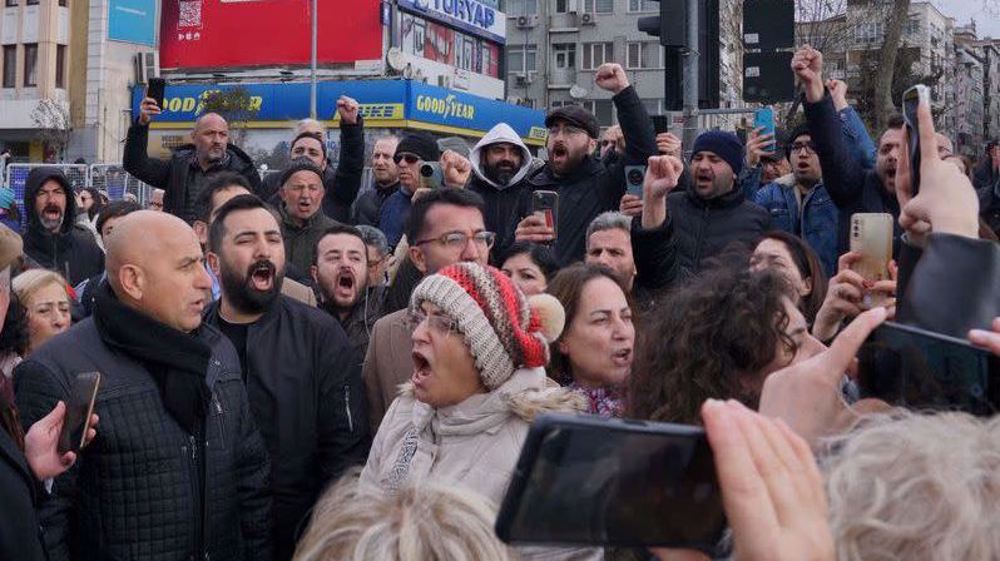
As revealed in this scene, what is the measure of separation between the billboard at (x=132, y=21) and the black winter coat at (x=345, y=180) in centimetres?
4260

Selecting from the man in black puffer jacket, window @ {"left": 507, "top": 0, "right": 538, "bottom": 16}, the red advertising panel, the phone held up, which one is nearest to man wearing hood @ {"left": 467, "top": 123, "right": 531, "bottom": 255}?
the man in black puffer jacket

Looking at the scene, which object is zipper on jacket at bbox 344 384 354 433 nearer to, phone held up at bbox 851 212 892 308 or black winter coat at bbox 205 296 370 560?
black winter coat at bbox 205 296 370 560

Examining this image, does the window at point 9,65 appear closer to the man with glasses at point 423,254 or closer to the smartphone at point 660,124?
the smartphone at point 660,124

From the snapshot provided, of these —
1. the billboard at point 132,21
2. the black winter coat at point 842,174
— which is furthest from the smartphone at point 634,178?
the billboard at point 132,21

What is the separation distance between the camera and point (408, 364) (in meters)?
4.57

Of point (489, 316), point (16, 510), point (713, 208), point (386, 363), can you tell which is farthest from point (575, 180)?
point (16, 510)

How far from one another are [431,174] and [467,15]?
50165 millimetres

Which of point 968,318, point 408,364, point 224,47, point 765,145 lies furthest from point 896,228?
point 224,47

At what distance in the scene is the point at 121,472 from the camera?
3621 millimetres

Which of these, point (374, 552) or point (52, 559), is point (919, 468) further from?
point (52, 559)

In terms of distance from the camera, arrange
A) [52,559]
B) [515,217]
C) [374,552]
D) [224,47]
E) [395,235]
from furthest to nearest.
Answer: [224,47] < [395,235] < [515,217] < [52,559] < [374,552]

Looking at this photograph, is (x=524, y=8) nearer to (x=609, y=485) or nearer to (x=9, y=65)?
(x=9, y=65)

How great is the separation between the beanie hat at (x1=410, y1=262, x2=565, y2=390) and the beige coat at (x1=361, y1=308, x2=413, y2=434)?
3.23ft

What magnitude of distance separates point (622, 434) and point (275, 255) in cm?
370
